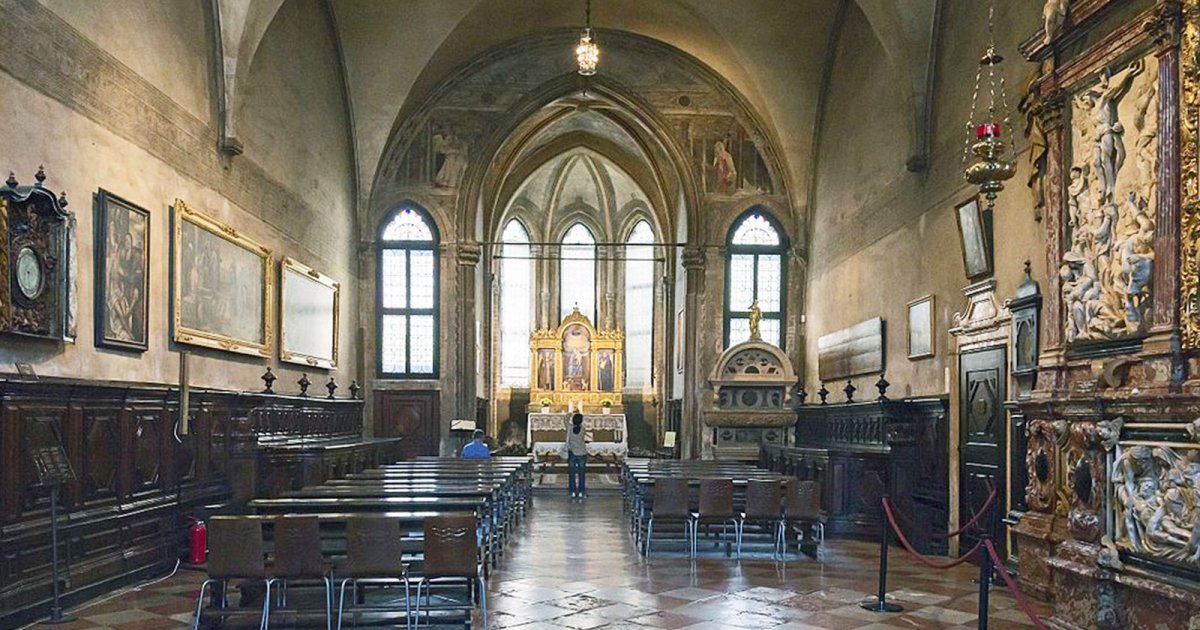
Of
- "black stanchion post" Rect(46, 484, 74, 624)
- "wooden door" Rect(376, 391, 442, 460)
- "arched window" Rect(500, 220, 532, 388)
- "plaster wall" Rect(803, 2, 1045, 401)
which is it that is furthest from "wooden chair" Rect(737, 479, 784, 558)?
"arched window" Rect(500, 220, 532, 388)

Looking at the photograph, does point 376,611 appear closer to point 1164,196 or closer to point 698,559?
point 698,559

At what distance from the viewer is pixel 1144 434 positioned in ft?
22.8

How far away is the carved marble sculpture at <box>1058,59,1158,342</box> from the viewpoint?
7.21 m

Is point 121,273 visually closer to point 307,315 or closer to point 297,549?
point 297,549

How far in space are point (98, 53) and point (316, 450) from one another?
563 centimetres

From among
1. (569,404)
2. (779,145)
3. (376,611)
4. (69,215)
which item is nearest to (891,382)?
(779,145)

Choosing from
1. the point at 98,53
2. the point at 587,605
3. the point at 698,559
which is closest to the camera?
the point at 587,605

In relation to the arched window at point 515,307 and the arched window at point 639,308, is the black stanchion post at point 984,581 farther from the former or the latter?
the arched window at point 515,307

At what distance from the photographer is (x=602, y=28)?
2159 centimetres

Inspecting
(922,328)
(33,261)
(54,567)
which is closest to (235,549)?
(54,567)

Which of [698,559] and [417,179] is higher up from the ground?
[417,179]

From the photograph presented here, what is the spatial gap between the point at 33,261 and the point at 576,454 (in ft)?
37.8

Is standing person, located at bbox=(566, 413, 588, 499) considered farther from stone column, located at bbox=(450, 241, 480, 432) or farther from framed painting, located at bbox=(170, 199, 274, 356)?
framed painting, located at bbox=(170, 199, 274, 356)

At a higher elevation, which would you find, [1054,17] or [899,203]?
[1054,17]
